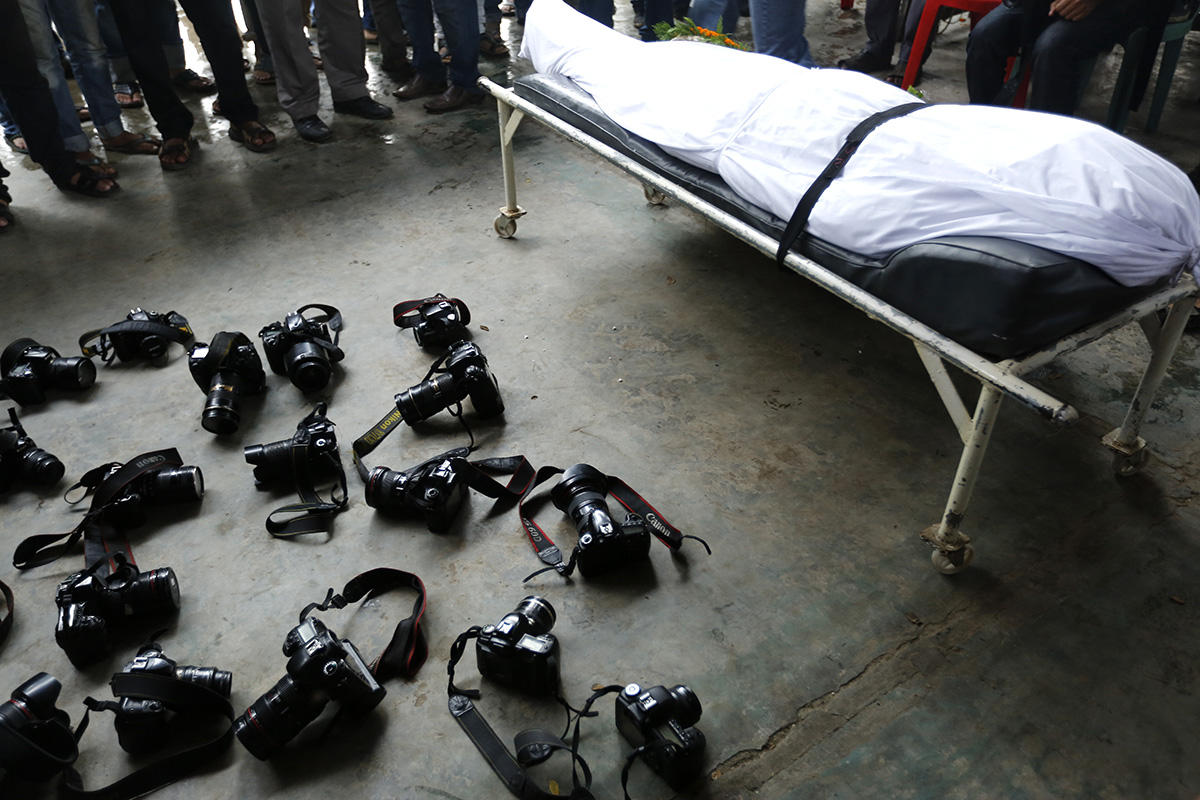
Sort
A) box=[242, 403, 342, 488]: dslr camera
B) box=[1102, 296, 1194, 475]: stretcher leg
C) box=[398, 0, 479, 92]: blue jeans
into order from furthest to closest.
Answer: box=[398, 0, 479, 92]: blue jeans < box=[242, 403, 342, 488]: dslr camera < box=[1102, 296, 1194, 475]: stretcher leg

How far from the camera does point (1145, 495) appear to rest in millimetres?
2088

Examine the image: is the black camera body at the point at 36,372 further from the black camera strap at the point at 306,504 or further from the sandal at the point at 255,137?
the sandal at the point at 255,137

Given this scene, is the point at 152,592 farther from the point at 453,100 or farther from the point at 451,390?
the point at 453,100

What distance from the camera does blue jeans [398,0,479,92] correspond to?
424 centimetres

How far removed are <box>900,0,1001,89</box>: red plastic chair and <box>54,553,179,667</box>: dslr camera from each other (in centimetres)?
398

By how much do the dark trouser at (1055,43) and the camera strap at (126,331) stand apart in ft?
11.3

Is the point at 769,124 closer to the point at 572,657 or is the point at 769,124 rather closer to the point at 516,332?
the point at 516,332

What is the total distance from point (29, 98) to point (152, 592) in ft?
8.97

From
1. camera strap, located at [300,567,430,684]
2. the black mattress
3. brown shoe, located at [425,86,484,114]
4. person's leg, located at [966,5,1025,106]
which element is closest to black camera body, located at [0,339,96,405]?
camera strap, located at [300,567,430,684]

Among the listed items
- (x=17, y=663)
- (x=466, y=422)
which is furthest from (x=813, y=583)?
(x=17, y=663)

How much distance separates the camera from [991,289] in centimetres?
165

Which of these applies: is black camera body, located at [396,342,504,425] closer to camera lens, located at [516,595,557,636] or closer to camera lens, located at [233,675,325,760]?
camera lens, located at [516,595,557,636]

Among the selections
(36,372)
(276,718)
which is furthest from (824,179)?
(36,372)

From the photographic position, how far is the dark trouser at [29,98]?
10.7 feet
